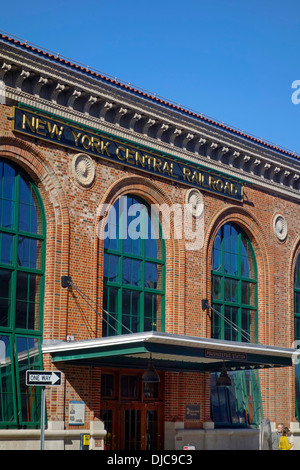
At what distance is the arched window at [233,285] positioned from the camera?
29859mm

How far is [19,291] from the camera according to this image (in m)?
23.3

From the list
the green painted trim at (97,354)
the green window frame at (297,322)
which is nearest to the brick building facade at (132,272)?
the green painted trim at (97,354)

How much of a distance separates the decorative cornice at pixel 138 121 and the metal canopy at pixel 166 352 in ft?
24.6

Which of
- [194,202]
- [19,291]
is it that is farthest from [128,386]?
[194,202]

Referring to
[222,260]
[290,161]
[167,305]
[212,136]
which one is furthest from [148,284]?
[290,161]

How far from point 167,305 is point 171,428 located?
13.9 feet

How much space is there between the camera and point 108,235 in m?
25.9

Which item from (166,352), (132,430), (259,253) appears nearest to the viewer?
(166,352)

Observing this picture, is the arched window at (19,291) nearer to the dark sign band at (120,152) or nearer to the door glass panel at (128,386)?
the dark sign band at (120,152)

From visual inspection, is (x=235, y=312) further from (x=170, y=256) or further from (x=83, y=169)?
(x=83, y=169)

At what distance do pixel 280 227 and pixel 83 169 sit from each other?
11.2 meters

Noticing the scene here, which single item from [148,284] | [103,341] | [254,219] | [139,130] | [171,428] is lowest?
[171,428]

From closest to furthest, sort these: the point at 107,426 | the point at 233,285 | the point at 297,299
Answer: the point at 107,426, the point at 233,285, the point at 297,299

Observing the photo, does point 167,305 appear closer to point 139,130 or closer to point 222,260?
point 222,260
